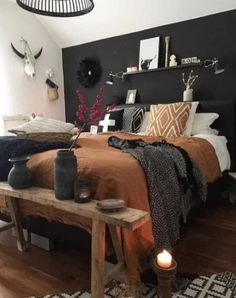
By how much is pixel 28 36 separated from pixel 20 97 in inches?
38.3

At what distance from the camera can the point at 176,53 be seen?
12.3 ft

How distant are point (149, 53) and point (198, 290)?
10.3 ft

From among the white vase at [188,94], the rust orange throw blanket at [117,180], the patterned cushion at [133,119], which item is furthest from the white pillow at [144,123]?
the rust orange throw blanket at [117,180]

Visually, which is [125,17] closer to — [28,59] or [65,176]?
[28,59]

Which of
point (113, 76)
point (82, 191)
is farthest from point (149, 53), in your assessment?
point (82, 191)

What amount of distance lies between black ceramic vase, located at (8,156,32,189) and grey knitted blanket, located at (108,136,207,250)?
68 cm

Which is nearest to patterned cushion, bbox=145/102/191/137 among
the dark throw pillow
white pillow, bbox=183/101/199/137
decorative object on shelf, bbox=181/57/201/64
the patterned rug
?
white pillow, bbox=183/101/199/137

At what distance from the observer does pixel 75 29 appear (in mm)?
4508

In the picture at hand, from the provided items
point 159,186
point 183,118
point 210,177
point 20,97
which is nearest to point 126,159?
point 159,186

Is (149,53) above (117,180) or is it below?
above

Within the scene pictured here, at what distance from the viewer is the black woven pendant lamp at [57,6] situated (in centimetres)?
150

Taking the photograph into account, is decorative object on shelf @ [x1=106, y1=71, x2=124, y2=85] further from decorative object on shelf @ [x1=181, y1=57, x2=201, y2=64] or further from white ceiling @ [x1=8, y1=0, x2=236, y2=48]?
decorative object on shelf @ [x1=181, y1=57, x2=201, y2=64]

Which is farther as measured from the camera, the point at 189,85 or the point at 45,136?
the point at 189,85

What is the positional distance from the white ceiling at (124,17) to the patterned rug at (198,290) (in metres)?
2.91
